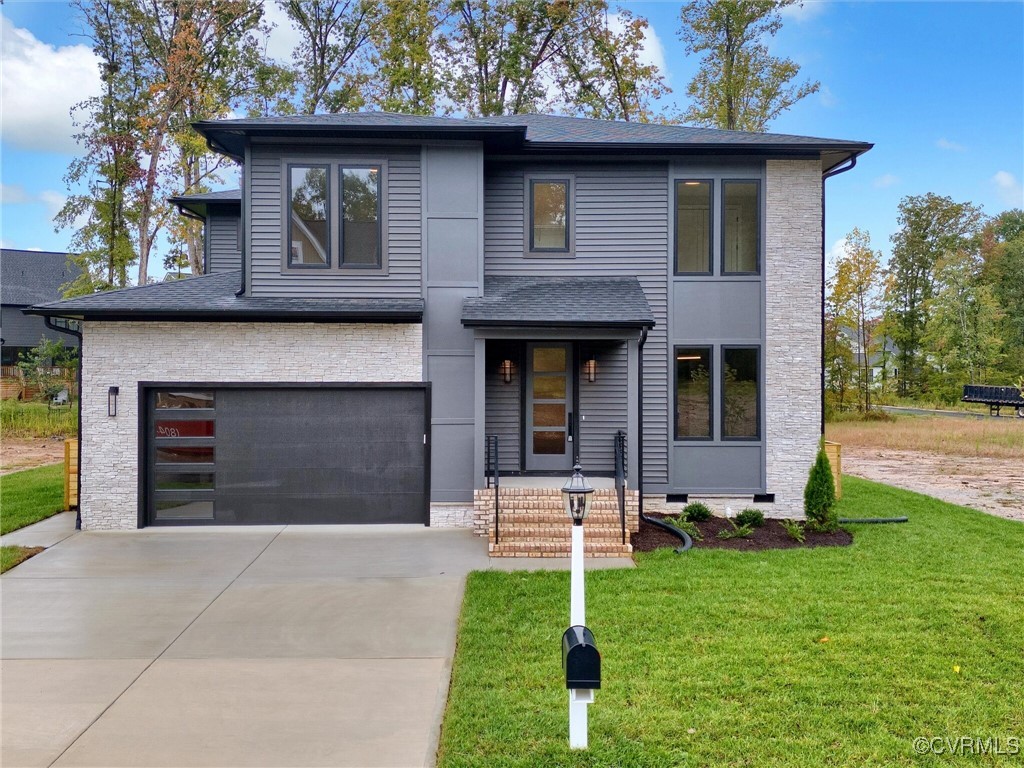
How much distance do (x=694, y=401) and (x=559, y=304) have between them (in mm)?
2776

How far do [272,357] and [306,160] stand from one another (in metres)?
2.87

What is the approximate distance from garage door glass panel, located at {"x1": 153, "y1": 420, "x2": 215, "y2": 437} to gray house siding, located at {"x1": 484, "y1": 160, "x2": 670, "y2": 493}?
15.7 ft

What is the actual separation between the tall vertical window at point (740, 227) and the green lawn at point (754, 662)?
4.69m

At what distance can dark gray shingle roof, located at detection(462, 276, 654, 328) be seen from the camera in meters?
8.45

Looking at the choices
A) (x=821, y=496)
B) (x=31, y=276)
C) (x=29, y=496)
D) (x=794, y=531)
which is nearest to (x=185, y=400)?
(x=29, y=496)

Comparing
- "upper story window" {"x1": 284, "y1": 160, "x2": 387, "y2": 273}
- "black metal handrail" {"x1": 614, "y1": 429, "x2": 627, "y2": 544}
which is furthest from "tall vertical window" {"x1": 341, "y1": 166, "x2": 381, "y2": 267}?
"black metal handrail" {"x1": 614, "y1": 429, "x2": 627, "y2": 544}

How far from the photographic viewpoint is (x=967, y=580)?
6.40 meters

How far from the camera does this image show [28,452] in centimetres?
1656

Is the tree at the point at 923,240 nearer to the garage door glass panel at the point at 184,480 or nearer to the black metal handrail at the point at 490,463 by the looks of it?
the black metal handrail at the point at 490,463

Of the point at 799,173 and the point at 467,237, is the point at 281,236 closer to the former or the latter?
the point at 467,237

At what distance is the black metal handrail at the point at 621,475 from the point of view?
8148 mm

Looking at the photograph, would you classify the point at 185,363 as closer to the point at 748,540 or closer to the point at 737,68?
the point at 748,540

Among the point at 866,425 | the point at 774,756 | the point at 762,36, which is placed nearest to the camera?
the point at 774,756

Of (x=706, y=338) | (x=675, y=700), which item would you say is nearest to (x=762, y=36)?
(x=706, y=338)
